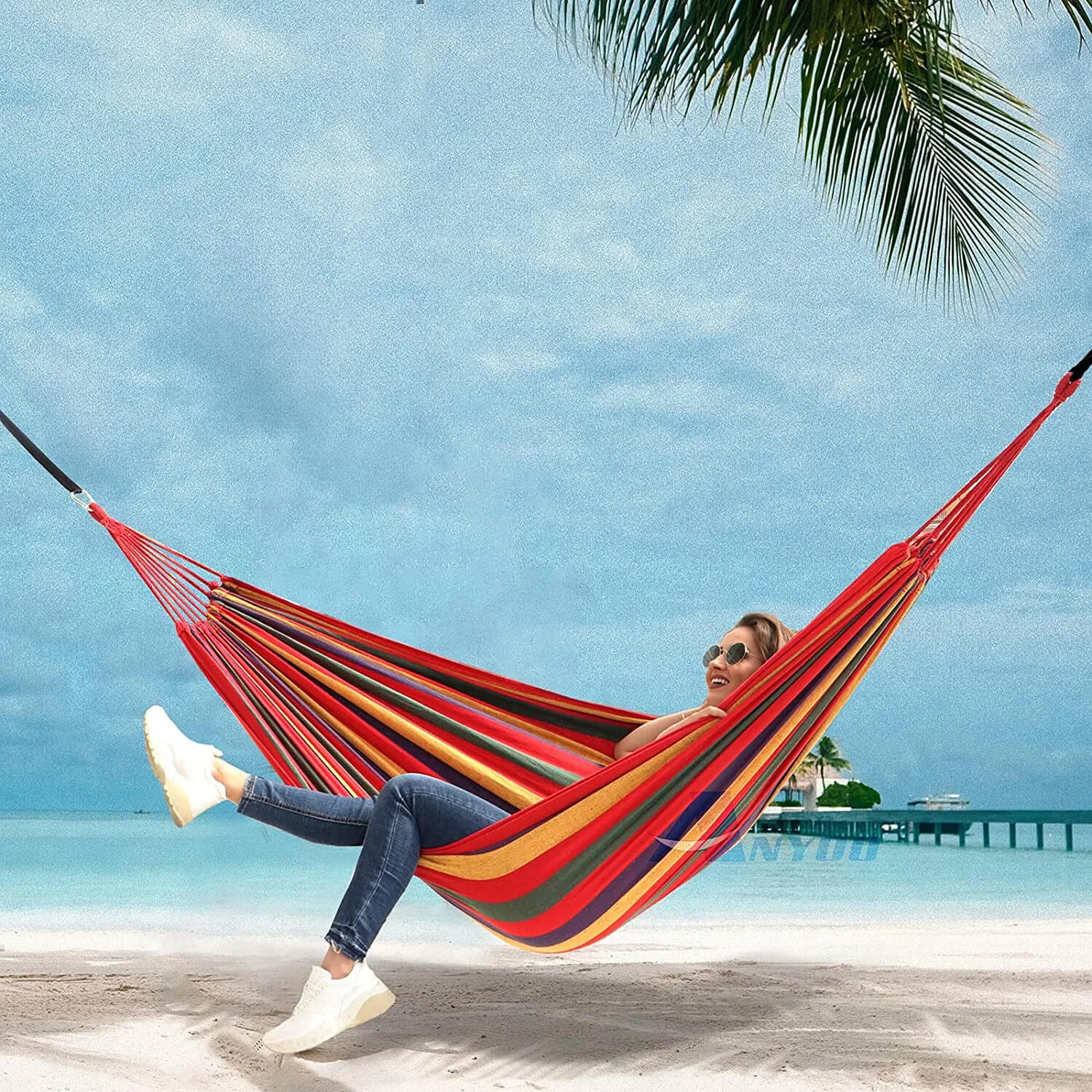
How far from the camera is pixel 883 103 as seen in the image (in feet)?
11.2

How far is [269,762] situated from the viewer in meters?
2.35

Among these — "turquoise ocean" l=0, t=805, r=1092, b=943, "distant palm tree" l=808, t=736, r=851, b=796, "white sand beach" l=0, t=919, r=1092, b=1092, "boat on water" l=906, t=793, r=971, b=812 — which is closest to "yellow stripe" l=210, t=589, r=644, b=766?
"white sand beach" l=0, t=919, r=1092, b=1092

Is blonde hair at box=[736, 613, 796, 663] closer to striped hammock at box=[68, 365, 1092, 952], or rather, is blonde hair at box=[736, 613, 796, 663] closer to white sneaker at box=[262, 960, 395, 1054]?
striped hammock at box=[68, 365, 1092, 952]

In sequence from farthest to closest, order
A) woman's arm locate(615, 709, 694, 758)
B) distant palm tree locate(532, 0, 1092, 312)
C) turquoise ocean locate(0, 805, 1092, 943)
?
turquoise ocean locate(0, 805, 1092, 943)
distant palm tree locate(532, 0, 1092, 312)
woman's arm locate(615, 709, 694, 758)

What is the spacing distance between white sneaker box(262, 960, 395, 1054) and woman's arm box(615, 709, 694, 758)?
73 cm

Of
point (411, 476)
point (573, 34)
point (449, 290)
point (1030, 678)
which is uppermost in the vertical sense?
point (449, 290)

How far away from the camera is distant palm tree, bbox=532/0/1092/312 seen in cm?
312

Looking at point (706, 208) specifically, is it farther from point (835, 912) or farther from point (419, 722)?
point (419, 722)

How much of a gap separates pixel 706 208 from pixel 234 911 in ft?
84.2

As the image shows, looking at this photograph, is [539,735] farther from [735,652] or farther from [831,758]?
[831,758]

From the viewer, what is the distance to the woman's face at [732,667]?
2.24 m

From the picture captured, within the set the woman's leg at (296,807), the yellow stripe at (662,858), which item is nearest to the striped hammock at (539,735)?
the yellow stripe at (662,858)

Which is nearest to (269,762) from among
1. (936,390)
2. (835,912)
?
(835,912)

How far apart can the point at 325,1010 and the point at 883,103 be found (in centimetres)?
276
